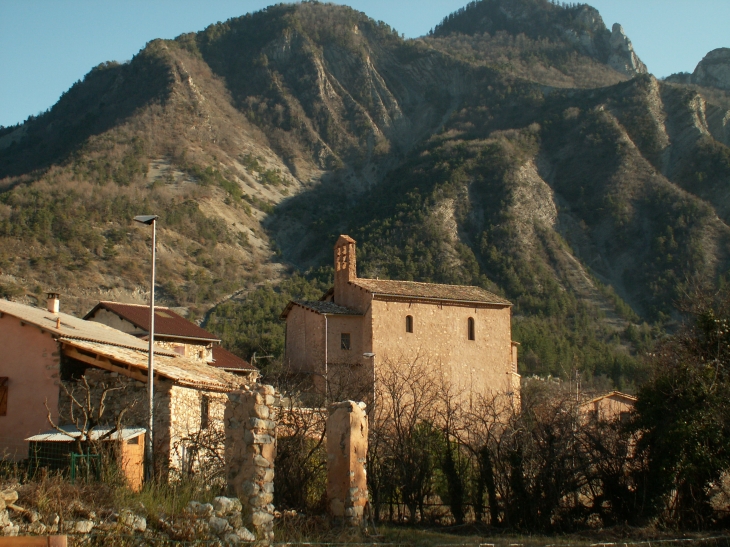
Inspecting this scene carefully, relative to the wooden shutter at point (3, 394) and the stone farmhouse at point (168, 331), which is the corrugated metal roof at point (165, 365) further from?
the stone farmhouse at point (168, 331)

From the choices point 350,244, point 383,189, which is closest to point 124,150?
point 383,189

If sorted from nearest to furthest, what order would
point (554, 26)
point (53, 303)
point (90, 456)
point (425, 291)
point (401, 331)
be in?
point (90, 456) < point (53, 303) < point (401, 331) < point (425, 291) < point (554, 26)

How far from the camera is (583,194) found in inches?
3521

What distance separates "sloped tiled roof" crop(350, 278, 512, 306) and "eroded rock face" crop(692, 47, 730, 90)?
129651mm

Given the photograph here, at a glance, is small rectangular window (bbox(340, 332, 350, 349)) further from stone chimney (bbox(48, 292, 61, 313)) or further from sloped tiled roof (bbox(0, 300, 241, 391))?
stone chimney (bbox(48, 292, 61, 313))

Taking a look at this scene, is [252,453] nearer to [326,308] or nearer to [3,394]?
[3,394]

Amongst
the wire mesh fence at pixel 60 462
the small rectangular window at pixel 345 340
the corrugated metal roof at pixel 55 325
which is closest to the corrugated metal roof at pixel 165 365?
the corrugated metal roof at pixel 55 325

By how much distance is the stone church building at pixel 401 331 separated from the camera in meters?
35.8

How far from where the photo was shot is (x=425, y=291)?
37.6m

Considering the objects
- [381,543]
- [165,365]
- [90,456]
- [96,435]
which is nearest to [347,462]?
[381,543]

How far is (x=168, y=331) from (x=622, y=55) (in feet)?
446

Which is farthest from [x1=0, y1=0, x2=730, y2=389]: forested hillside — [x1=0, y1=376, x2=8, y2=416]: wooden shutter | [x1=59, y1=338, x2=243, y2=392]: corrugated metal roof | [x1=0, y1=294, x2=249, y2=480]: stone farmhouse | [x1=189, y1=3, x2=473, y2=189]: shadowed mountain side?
[x1=0, y1=376, x2=8, y2=416]: wooden shutter

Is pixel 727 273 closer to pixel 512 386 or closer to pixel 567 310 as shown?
pixel 567 310

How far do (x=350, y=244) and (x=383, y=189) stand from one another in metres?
56.8
